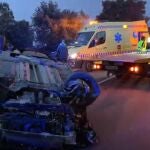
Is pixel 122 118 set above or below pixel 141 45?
below

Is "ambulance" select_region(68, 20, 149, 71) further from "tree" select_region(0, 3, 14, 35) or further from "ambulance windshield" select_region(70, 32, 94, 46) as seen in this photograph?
"tree" select_region(0, 3, 14, 35)

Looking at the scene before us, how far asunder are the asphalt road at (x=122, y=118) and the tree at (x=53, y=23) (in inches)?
1042

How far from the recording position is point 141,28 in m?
24.1

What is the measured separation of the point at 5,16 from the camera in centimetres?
4394

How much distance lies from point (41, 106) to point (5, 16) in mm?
37539

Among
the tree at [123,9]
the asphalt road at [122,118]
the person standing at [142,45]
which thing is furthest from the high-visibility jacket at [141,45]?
the tree at [123,9]

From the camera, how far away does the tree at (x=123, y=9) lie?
173 feet

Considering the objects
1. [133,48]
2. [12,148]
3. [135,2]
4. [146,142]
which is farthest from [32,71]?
[135,2]

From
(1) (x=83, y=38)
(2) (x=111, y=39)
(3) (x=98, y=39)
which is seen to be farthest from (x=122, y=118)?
(1) (x=83, y=38)

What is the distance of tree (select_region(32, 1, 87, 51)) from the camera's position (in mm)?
44319

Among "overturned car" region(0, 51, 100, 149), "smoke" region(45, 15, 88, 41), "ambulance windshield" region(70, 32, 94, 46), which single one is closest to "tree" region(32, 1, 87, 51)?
"smoke" region(45, 15, 88, 41)

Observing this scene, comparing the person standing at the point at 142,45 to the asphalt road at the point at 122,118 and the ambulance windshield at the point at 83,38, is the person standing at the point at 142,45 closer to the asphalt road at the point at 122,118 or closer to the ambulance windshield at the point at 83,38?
the ambulance windshield at the point at 83,38

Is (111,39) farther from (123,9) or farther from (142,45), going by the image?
(123,9)

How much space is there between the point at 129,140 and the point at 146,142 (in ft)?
0.95
